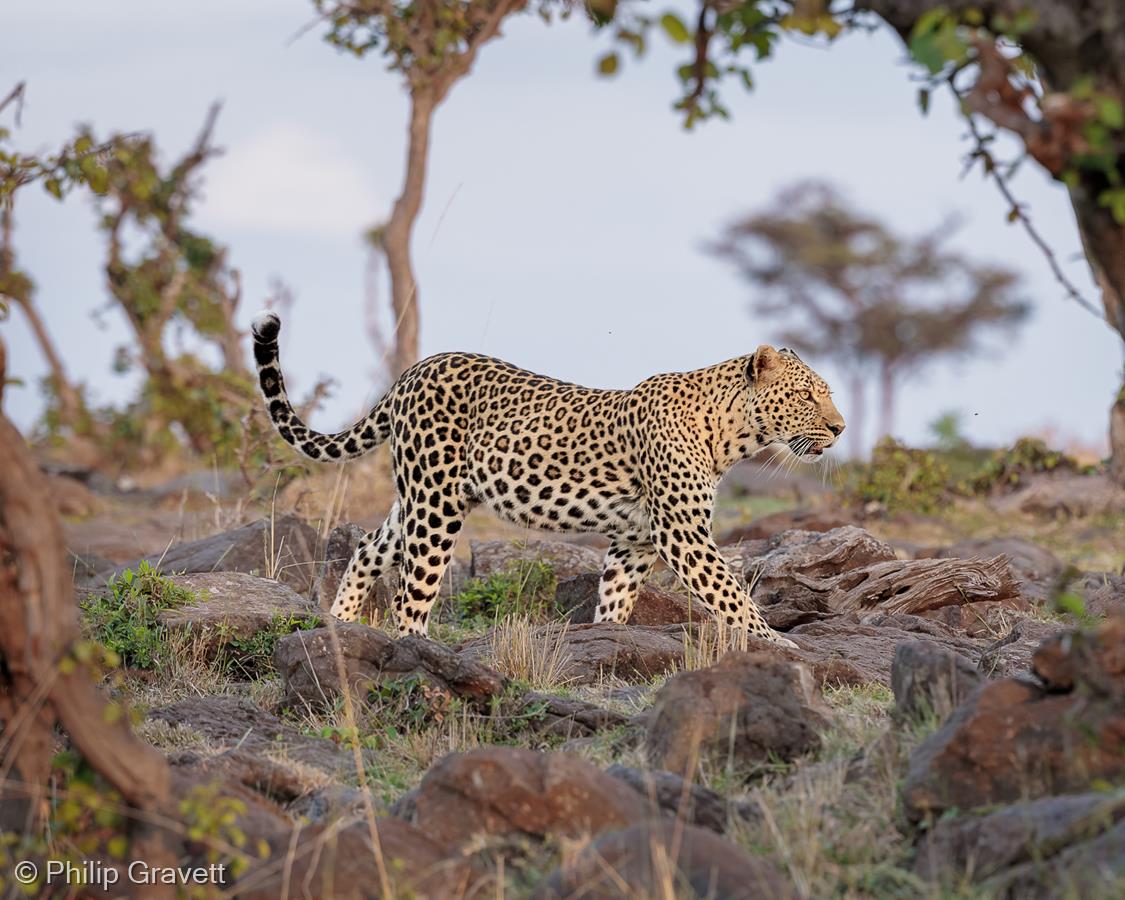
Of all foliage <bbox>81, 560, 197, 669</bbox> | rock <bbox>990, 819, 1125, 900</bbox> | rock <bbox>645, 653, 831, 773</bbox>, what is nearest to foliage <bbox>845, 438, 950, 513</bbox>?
foliage <bbox>81, 560, 197, 669</bbox>

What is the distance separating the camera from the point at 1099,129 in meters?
4.68

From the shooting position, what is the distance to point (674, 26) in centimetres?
466

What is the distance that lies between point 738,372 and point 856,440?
27.5 m

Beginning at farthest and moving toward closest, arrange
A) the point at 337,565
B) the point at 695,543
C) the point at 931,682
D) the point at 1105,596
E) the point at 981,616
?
1. the point at 337,565
2. the point at 981,616
3. the point at 1105,596
4. the point at 695,543
5. the point at 931,682

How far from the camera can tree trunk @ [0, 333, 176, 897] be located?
5.06 metres

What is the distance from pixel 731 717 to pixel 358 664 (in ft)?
7.57

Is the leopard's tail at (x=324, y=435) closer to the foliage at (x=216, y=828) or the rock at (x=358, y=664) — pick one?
the rock at (x=358, y=664)


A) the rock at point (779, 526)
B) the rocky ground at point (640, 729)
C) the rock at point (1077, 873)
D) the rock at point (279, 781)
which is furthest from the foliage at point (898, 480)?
the rock at point (1077, 873)

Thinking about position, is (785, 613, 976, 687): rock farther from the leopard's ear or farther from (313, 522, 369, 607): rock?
(313, 522, 369, 607): rock

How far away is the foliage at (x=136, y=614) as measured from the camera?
A: 29.0 feet

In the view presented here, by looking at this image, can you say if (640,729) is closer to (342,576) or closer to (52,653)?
(52,653)

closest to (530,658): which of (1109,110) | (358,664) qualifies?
(358,664)

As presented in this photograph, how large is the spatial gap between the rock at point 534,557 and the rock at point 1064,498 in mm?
7699

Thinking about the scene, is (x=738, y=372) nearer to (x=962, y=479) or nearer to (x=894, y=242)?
(x=962, y=479)
